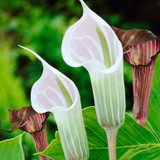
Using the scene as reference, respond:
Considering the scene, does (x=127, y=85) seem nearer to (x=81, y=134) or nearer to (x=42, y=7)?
(x=42, y=7)

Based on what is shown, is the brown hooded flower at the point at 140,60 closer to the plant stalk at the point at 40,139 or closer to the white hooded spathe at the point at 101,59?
the white hooded spathe at the point at 101,59

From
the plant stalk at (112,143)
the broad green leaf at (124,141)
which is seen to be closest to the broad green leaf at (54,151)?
the broad green leaf at (124,141)

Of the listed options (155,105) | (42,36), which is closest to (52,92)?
(155,105)

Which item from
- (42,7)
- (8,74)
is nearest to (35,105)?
(8,74)

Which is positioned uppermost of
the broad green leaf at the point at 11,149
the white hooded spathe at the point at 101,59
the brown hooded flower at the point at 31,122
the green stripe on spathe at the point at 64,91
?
the white hooded spathe at the point at 101,59

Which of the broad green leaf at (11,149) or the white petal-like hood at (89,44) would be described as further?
the broad green leaf at (11,149)

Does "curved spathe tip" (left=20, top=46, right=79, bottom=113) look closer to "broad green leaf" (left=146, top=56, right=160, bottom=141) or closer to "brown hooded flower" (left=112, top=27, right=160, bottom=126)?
"brown hooded flower" (left=112, top=27, right=160, bottom=126)

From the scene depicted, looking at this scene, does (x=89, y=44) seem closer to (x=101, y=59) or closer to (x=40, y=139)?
(x=101, y=59)

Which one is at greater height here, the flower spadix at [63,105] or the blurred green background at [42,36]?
the flower spadix at [63,105]
